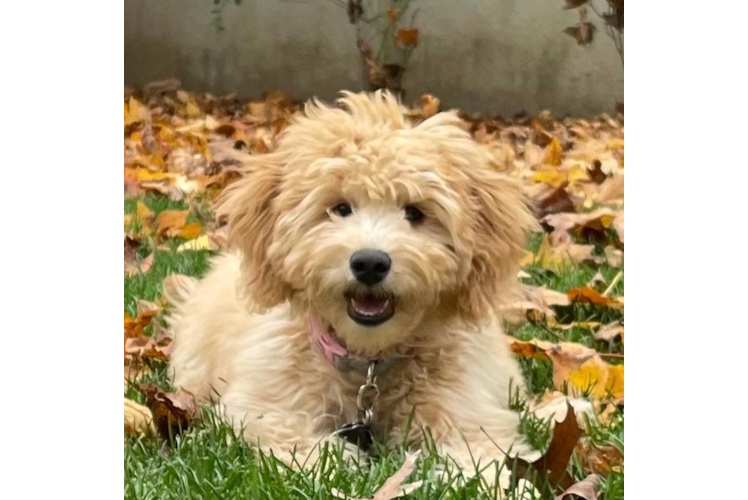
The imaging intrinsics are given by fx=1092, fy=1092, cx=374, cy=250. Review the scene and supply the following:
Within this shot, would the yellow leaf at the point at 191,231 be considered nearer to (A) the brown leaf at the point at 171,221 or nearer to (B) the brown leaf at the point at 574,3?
(A) the brown leaf at the point at 171,221

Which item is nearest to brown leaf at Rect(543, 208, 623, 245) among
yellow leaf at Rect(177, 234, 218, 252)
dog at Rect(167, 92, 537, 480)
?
dog at Rect(167, 92, 537, 480)

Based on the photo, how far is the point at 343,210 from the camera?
243 centimetres

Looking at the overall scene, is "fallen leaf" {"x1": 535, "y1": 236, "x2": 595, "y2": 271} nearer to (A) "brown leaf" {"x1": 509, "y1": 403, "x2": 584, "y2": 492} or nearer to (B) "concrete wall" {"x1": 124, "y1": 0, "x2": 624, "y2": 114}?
(B) "concrete wall" {"x1": 124, "y1": 0, "x2": 624, "y2": 114}

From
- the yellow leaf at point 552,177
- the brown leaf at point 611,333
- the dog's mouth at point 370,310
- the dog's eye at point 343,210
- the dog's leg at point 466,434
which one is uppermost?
the dog's eye at point 343,210

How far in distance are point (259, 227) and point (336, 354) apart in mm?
353

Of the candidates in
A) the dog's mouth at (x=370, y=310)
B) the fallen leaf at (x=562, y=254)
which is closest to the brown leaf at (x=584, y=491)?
the dog's mouth at (x=370, y=310)

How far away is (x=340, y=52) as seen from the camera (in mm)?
2812

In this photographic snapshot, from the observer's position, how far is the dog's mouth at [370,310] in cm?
238

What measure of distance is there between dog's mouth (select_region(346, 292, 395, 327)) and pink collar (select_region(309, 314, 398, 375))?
0.17 metres
